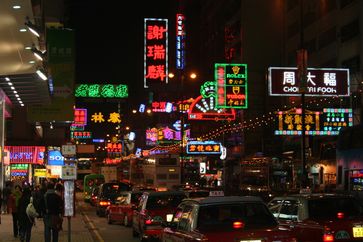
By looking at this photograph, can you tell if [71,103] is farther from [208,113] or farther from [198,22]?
[198,22]

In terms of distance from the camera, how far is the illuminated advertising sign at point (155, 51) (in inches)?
2201

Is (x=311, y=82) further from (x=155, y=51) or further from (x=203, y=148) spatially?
(x=155, y=51)

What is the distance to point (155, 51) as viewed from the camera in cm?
5603

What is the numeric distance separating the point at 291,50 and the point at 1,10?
4525cm

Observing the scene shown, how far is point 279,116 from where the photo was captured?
31219 mm

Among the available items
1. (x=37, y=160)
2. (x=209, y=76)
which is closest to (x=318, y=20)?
(x=37, y=160)

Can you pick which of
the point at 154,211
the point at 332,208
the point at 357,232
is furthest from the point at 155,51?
the point at 357,232

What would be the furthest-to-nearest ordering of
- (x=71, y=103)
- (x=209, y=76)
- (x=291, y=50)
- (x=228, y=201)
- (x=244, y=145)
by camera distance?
(x=209, y=76), (x=244, y=145), (x=291, y=50), (x=71, y=103), (x=228, y=201)

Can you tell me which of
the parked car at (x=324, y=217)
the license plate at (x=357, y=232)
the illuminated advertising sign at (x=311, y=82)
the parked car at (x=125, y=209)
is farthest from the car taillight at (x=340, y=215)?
the illuminated advertising sign at (x=311, y=82)

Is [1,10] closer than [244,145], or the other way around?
[1,10]

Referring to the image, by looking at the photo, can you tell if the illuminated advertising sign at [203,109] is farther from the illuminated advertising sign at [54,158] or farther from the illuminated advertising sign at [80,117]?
the illuminated advertising sign at [54,158]

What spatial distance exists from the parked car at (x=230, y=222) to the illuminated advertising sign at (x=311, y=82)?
19.4 meters

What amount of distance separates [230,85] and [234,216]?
28121mm

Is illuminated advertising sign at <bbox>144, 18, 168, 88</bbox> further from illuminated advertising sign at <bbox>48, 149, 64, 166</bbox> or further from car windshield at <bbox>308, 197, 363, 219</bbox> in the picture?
car windshield at <bbox>308, 197, 363, 219</bbox>
